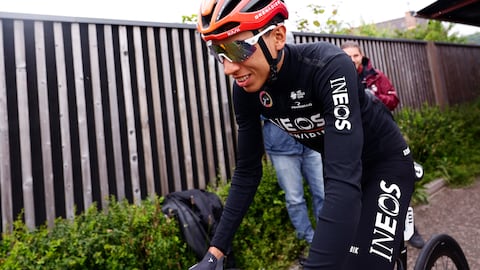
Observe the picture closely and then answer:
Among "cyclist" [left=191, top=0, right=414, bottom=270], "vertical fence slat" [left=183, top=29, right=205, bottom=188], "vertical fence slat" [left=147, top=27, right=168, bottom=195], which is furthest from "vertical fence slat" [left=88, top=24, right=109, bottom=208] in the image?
"cyclist" [left=191, top=0, right=414, bottom=270]

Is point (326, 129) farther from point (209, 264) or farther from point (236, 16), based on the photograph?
point (209, 264)

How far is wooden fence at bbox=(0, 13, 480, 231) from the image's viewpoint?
3.32 m

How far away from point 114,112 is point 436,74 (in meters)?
8.61

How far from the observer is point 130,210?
3.39m

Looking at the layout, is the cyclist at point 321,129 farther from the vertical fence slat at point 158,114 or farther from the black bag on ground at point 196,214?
the vertical fence slat at point 158,114

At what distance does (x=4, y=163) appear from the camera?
3209mm

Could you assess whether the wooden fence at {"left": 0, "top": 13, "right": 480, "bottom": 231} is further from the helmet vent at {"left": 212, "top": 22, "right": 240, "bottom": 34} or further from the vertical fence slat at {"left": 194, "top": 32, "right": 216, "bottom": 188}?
the helmet vent at {"left": 212, "top": 22, "right": 240, "bottom": 34}

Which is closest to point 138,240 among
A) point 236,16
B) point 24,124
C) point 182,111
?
point 24,124

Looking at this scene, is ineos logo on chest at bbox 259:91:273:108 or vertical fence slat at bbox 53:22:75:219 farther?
vertical fence slat at bbox 53:22:75:219

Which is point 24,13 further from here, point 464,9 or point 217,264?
point 464,9

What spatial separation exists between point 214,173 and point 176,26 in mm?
1824

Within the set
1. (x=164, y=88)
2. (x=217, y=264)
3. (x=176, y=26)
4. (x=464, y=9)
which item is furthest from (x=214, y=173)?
(x=464, y=9)

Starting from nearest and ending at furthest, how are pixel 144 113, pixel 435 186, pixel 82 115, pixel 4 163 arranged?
pixel 4 163 → pixel 82 115 → pixel 144 113 → pixel 435 186

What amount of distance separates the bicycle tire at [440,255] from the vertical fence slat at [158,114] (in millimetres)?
2730
